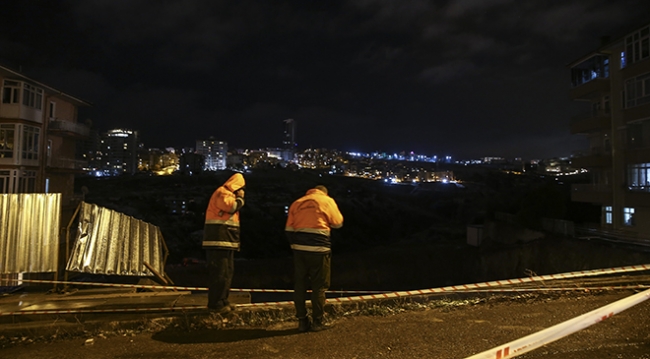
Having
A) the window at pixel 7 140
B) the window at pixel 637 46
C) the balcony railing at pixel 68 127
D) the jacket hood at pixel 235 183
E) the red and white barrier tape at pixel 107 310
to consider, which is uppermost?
the window at pixel 637 46

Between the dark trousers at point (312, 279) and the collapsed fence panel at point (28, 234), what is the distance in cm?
429

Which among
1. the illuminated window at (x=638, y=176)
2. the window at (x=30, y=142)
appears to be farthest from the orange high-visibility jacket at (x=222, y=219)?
the window at (x=30, y=142)

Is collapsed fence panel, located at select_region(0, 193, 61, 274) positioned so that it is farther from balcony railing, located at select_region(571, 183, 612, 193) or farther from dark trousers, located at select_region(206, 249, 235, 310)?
balcony railing, located at select_region(571, 183, 612, 193)

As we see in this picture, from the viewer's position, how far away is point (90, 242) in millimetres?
6660

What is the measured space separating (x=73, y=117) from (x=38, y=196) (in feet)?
105

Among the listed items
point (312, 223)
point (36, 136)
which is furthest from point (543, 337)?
point (36, 136)

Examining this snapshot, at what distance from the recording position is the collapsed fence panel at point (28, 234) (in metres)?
6.32

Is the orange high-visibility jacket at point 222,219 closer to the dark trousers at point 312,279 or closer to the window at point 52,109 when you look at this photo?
the dark trousers at point 312,279

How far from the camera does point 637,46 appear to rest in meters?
21.7

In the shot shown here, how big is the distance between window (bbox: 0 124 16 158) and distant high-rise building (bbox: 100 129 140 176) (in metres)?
144

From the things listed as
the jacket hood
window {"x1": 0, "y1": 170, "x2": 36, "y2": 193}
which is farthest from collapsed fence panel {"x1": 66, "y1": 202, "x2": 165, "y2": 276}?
window {"x1": 0, "y1": 170, "x2": 36, "y2": 193}

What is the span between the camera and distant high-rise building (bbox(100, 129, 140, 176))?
159750mm

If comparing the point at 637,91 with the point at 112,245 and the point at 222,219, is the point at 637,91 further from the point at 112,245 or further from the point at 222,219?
the point at 112,245

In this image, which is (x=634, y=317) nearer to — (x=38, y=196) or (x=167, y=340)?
(x=167, y=340)
